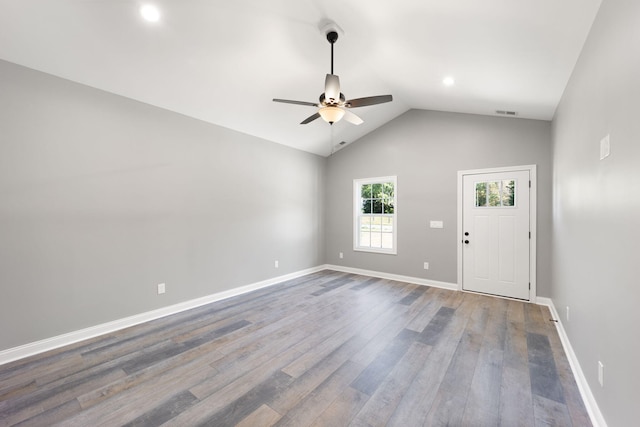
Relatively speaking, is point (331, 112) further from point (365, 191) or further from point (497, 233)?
point (497, 233)

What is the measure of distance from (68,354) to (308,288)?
317cm

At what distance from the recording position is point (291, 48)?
9.89 ft

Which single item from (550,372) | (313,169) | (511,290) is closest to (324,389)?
(550,372)

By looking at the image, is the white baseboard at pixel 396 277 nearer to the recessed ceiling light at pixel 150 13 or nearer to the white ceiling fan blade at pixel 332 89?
the white ceiling fan blade at pixel 332 89

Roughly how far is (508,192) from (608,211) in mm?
3025

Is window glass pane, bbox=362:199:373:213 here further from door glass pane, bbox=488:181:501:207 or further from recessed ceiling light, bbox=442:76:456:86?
recessed ceiling light, bbox=442:76:456:86

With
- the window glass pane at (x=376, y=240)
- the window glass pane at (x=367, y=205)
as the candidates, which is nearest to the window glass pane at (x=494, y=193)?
the window glass pane at (x=376, y=240)

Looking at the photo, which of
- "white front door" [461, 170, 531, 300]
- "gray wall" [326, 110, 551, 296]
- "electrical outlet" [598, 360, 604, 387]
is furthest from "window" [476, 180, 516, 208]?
"electrical outlet" [598, 360, 604, 387]

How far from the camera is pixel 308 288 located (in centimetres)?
482

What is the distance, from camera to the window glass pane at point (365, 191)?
19.6 ft

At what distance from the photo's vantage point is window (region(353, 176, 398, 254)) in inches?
220

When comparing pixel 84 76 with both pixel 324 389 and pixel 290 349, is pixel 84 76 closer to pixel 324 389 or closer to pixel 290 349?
pixel 290 349

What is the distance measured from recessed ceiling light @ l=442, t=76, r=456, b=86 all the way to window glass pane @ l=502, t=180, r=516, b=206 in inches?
76.8

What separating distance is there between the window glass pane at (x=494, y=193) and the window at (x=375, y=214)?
1.64 m
